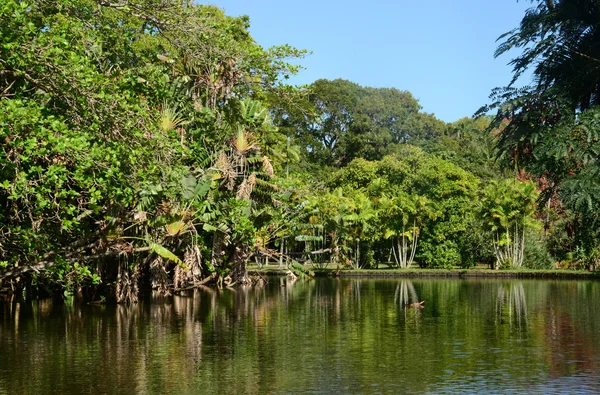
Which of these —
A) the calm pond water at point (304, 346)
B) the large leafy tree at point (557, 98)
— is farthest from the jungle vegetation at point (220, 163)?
the calm pond water at point (304, 346)

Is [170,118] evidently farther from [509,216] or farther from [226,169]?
[509,216]

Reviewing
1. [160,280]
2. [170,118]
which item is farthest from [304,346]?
[170,118]

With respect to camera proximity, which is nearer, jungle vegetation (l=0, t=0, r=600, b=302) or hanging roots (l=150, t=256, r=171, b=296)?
jungle vegetation (l=0, t=0, r=600, b=302)

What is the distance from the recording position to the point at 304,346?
53.2 ft

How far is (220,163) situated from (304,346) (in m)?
16.4

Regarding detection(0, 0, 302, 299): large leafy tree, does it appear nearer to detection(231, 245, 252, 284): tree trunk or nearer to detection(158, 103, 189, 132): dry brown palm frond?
detection(158, 103, 189, 132): dry brown palm frond

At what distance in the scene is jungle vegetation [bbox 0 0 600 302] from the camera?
37.7 feet

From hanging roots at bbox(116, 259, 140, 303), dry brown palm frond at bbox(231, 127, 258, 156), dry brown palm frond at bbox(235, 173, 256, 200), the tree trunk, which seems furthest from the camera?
the tree trunk

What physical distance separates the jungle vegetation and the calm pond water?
209 cm

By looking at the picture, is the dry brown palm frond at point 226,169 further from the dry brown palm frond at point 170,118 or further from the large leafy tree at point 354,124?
the large leafy tree at point 354,124

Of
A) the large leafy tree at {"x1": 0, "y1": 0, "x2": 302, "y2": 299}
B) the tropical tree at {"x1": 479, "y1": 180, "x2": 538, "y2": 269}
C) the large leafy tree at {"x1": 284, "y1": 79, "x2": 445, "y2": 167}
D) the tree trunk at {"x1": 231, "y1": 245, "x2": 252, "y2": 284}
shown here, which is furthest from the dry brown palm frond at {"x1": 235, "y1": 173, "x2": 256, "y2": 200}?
the large leafy tree at {"x1": 284, "y1": 79, "x2": 445, "y2": 167}

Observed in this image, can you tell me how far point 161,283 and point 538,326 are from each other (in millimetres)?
14435

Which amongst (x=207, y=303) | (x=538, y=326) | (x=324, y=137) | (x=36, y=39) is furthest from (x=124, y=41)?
(x=324, y=137)

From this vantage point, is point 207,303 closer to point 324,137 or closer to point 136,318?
point 136,318
